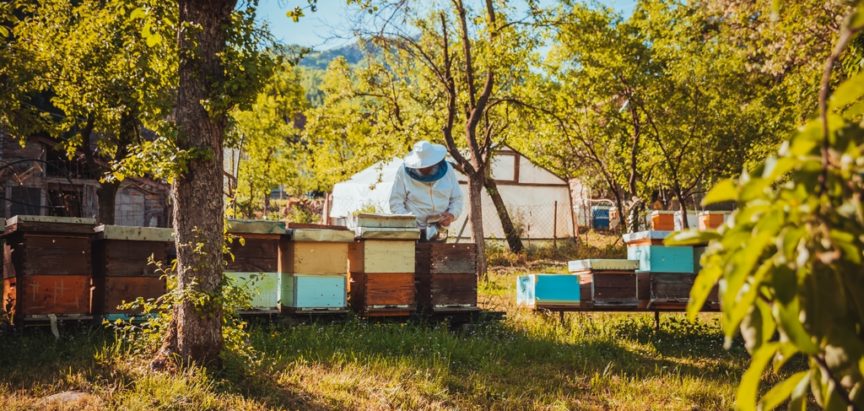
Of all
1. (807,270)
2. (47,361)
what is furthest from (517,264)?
(807,270)

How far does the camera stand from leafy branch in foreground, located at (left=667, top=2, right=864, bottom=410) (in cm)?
126

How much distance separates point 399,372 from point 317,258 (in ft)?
6.14

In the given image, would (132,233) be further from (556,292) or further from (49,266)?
(556,292)

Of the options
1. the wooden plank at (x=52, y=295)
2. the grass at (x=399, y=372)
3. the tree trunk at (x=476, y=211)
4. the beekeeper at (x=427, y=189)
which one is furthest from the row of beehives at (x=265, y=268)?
the tree trunk at (x=476, y=211)

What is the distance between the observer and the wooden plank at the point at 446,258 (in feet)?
26.4


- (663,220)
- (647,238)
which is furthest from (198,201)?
(663,220)

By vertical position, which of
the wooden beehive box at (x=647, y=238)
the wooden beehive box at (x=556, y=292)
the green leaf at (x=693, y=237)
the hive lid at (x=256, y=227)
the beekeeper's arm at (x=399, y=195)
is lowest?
the wooden beehive box at (x=556, y=292)

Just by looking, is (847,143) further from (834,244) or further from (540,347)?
(540,347)

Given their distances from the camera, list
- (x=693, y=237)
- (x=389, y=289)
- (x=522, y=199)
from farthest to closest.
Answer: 1. (x=522, y=199)
2. (x=389, y=289)
3. (x=693, y=237)

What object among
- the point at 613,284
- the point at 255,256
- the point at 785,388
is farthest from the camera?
the point at 613,284

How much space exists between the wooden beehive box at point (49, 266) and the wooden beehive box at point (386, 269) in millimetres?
2634

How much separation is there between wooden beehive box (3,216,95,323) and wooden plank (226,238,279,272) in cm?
131

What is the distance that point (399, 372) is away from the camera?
6086 millimetres

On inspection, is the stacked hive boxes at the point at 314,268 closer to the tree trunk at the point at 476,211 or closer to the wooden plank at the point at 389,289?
the wooden plank at the point at 389,289
